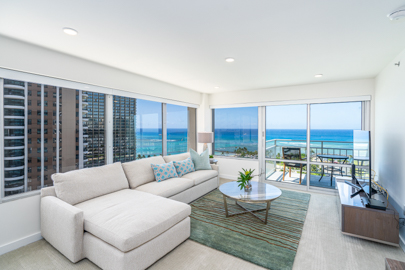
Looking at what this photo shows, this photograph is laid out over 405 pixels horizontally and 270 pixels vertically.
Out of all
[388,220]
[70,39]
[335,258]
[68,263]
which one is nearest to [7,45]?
[70,39]

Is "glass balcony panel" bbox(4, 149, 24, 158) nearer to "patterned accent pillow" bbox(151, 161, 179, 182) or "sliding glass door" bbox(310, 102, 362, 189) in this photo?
"patterned accent pillow" bbox(151, 161, 179, 182)

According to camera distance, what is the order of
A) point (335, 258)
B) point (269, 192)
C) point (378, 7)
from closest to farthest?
1. point (378, 7)
2. point (335, 258)
3. point (269, 192)

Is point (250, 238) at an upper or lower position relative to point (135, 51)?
lower

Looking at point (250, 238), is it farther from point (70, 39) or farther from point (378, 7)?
point (70, 39)

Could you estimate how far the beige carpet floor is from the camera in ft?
6.93

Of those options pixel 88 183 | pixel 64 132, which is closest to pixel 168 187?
pixel 88 183

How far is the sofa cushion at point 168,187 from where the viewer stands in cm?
317

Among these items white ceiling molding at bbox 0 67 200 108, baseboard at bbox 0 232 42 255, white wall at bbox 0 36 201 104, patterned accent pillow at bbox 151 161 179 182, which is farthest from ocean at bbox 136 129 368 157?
baseboard at bbox 0 232 42 255

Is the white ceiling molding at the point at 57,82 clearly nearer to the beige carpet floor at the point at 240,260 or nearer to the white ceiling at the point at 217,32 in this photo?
the white ceiling at the point at 217,32

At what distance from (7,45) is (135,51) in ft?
4.71

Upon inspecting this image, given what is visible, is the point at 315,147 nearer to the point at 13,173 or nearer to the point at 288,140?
the point at 288,140

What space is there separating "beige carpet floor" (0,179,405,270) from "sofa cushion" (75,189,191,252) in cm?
37

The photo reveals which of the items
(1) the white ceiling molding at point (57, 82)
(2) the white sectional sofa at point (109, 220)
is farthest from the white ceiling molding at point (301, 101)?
(2) the white sectional sofa at point (109, 220)

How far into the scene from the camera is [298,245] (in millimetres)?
2488
